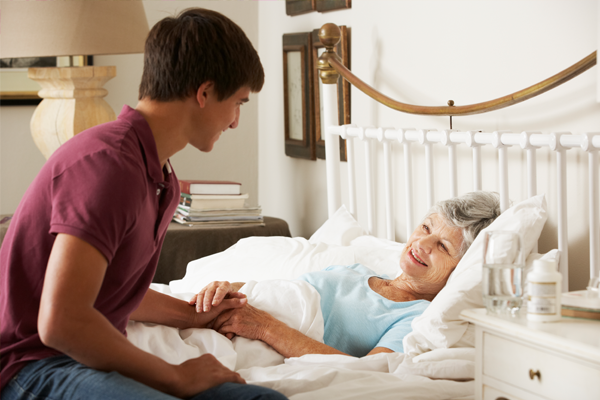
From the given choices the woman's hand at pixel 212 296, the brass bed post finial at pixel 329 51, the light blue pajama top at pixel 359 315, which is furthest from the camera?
the brass bed post finial at pixel 329 51

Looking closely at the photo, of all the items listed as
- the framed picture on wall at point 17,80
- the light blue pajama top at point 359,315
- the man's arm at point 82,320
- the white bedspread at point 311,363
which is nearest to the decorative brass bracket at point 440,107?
the light blue pajama top at point 359,315

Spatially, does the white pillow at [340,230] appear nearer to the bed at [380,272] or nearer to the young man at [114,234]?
the bed at [380,272]

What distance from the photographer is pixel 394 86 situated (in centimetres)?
219

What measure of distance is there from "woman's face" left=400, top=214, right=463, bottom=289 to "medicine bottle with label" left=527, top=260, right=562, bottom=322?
22.4 inches

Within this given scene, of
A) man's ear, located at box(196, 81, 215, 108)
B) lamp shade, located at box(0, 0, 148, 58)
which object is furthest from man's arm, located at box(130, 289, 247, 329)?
lamp shade, located at box(0, 0, 148, 58)

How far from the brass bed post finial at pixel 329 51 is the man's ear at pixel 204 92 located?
129 cm

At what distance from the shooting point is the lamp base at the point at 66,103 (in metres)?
2.42

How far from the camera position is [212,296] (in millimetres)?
1436

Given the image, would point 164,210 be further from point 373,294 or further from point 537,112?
point 537,112

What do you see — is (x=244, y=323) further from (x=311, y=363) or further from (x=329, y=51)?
(x=329, y=51)

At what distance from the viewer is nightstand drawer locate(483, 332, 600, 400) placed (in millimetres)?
932

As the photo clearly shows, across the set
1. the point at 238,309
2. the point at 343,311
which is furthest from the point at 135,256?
the point at 343,311

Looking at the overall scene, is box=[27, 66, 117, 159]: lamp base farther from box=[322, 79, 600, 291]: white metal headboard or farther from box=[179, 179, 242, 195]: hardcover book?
box=[322, 79, 600, 291]: white metal headboard

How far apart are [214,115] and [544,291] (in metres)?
0.61
